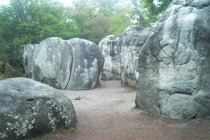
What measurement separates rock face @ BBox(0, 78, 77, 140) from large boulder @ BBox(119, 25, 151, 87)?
10.1m

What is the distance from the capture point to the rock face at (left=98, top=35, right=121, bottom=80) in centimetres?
2525

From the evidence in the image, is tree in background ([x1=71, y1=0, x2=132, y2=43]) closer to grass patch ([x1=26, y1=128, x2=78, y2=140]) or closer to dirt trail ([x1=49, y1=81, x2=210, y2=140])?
dirt trail ([x1=49, y1=81, x2=210, y2=140])

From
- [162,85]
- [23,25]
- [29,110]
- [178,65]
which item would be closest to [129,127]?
[162,85]

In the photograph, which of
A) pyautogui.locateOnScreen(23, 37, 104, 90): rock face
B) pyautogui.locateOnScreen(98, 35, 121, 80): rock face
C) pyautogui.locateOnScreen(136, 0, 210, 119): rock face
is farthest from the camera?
pyautogui.locateOnScreen(98, 35, 121, 80): rock face

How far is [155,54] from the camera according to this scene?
414 inches

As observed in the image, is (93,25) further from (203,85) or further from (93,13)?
(203,85)

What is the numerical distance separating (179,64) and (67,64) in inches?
438

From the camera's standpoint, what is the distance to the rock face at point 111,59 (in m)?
25.2

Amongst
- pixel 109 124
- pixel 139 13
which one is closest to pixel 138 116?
pixel 109 124

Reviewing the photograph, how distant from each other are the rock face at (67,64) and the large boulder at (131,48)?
2.10 meters

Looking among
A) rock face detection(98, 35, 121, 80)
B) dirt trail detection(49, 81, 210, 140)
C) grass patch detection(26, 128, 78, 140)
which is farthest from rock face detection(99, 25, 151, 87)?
grass patch detection(26, 128, 78, 140)

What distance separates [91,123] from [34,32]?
1916 cm

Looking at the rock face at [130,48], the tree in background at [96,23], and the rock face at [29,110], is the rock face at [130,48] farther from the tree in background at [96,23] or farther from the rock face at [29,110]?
the tree in background at [96,23]

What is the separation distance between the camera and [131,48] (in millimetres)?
18609
